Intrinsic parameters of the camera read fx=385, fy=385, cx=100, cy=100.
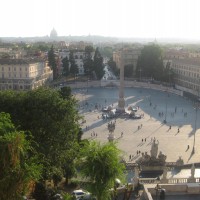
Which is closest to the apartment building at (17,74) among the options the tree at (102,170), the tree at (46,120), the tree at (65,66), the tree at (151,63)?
the tree at (65,66)

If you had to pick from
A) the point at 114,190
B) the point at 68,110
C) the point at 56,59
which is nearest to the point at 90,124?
the point at 68,110

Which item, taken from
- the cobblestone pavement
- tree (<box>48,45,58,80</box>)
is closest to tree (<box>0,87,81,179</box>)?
the cobblestone pavement

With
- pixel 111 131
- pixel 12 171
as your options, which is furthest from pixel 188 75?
pixel 12 171

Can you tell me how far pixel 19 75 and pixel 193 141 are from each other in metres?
48.9

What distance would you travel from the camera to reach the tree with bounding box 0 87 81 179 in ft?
87.7

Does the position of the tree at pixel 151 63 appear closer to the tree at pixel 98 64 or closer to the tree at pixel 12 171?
the tree at pixel 98 64

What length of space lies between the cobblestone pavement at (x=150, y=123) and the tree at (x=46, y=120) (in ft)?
26.6

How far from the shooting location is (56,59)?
10181cm

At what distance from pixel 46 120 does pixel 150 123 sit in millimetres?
30250

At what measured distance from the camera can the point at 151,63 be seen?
96688 mm

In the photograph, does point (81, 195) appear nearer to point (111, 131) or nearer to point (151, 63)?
point (111, 131)

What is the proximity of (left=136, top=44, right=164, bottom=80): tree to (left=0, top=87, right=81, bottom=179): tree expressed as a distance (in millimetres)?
68833

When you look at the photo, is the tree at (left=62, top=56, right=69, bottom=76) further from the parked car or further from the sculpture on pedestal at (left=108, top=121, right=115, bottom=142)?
the parked car

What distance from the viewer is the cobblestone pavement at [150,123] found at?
41688 millimetres
